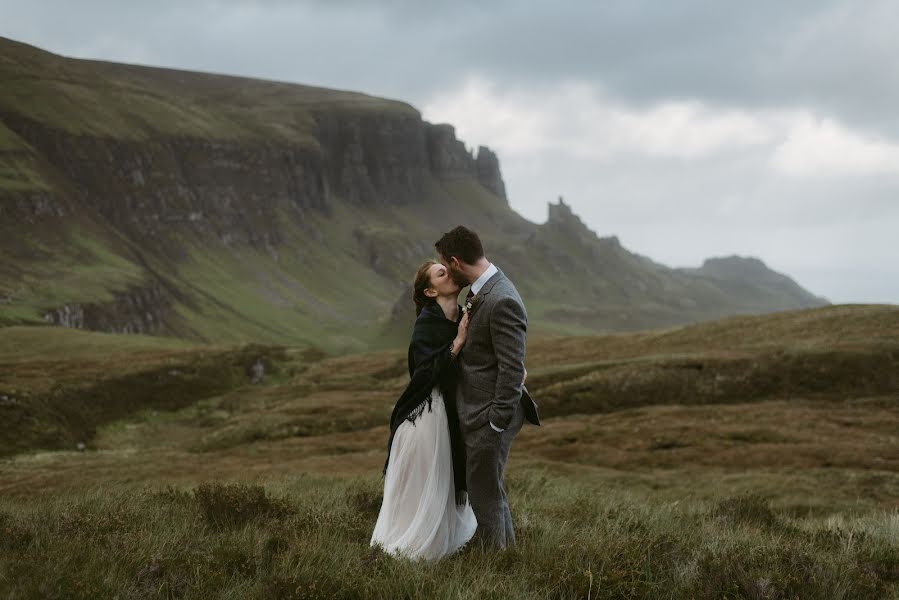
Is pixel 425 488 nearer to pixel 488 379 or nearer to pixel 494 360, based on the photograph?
pixel 488 379

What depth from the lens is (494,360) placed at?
8.43 m

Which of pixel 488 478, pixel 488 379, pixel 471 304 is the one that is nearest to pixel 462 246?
pixel 471 304

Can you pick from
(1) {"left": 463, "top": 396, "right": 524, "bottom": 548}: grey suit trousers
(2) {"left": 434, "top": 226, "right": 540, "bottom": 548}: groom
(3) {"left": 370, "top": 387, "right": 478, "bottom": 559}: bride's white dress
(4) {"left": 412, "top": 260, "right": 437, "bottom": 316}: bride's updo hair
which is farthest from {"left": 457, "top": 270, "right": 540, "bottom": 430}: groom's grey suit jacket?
(4) {"left": 412, "top": 260, "right": 437, "bottom": 316}: bride's updo hair

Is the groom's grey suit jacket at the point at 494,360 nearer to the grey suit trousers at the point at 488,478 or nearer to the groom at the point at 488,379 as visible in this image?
the groom at the point at 488,379

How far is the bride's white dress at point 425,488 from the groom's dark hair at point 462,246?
1579mm

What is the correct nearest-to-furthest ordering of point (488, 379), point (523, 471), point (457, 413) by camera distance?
point (488, 379) → point (457, 413) → point (523, 471)

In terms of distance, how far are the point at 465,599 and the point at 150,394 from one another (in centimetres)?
5428

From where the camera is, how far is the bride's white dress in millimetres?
8445

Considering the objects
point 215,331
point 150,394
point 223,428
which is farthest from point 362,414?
point 215,331

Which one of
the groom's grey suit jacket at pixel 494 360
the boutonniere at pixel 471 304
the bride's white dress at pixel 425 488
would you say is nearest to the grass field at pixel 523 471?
the bride's white dress at pixel 425 488

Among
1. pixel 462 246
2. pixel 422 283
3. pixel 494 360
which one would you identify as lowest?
pixel 494 360

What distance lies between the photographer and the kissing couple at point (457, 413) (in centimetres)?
819

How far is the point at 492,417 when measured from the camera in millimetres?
8000

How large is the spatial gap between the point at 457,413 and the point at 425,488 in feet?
3.03
